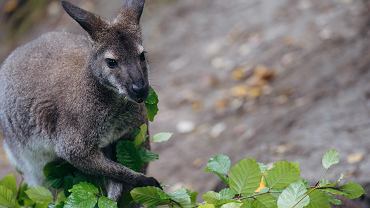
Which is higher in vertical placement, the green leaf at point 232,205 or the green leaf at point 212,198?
the green leaf at point 212,198

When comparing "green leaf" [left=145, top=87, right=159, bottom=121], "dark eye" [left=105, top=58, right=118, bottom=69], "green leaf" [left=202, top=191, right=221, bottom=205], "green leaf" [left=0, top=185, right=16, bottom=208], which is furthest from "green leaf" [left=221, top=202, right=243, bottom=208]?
"green leaf" [left=0, top=185, right=16, bottom=208]

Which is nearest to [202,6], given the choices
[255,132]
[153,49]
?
[153,49]

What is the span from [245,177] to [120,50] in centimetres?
98

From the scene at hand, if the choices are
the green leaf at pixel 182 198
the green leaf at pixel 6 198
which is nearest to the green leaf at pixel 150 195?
the green leaf at pixel 182 198

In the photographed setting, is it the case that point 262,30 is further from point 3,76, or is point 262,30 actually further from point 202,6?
point 3,76

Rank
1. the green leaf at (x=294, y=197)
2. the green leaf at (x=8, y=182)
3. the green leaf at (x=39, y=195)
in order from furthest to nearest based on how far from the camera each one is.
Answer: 1. the green leaf at (x=8, y=182)
2. the green leaf at (x=39, y=195)
3. the green leaf at (x=294, y=197)

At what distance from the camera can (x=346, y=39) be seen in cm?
820

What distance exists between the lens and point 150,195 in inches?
147

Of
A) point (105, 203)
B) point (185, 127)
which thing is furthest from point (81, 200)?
point (185, 127)

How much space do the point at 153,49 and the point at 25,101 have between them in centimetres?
578

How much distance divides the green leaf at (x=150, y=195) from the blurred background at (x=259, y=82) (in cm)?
221

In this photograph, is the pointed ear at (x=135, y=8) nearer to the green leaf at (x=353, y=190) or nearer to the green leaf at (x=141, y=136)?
the green leaf at (x=141, y=136)

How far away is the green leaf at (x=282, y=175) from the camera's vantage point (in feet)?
12.0

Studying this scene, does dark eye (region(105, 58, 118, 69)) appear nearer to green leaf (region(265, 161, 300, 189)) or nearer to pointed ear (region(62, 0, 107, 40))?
pointed ear (region(62, 0, 107, 40))
